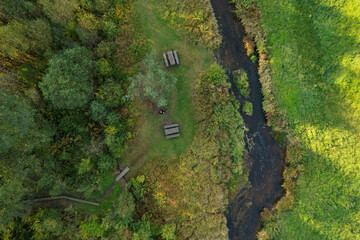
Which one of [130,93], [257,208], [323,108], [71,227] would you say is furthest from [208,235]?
[323,108]

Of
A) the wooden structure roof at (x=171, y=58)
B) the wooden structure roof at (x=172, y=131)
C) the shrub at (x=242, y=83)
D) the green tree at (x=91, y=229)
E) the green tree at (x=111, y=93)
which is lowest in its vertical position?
the green tree at (x=91, y=229)

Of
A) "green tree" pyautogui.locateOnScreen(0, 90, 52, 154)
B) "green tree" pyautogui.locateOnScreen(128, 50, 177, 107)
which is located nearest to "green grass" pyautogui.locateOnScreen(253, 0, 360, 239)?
"green tree" pyautogui.locateOnScreen(128, 50, 177, 107)

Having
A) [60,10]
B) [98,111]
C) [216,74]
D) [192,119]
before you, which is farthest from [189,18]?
[98,111]

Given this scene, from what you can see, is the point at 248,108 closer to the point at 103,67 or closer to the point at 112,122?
the point at 112,122

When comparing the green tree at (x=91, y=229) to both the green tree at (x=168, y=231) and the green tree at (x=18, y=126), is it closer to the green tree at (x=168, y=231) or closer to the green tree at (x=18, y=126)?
the green tree at (x=168, y=231)

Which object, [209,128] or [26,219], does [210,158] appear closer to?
[209,128]

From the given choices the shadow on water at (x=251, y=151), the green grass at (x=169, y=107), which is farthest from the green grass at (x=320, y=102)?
the green grass at (x=169, y=107)
